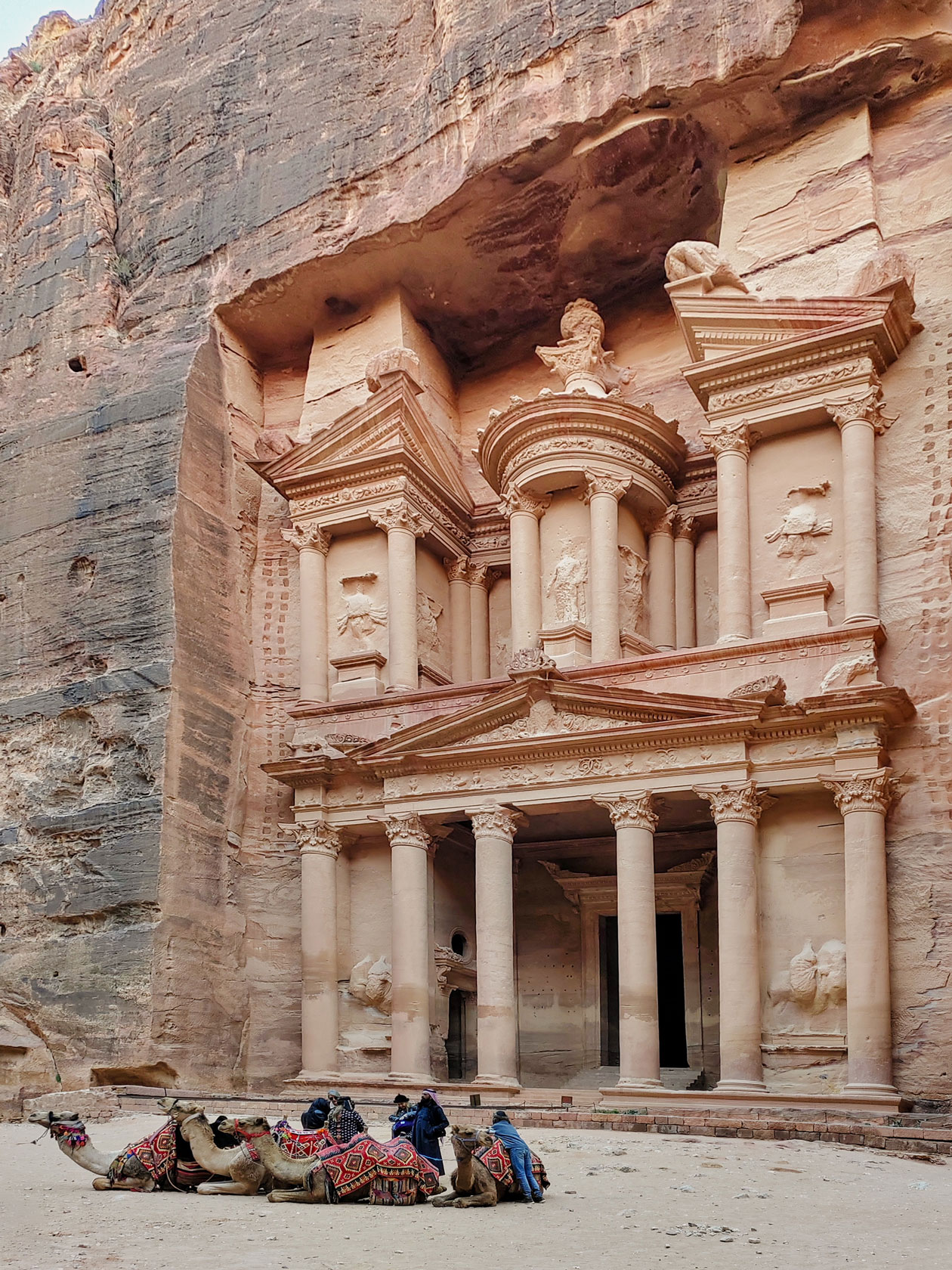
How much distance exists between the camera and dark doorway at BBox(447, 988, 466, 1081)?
2277 centimetres

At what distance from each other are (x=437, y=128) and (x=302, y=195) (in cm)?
297

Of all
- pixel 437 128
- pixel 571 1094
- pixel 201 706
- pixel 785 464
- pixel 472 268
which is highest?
pixel 437 128

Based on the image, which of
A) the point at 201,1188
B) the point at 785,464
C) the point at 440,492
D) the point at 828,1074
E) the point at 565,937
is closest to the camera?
the point at 201,1188

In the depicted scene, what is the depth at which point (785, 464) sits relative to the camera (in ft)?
71.3

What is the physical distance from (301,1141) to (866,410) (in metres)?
13.7

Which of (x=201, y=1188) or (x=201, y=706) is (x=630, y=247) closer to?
(x=201, y=706)

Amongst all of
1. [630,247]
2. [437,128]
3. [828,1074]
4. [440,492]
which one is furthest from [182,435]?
[828,1074]

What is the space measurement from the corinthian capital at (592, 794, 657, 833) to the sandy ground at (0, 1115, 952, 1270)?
688 cm

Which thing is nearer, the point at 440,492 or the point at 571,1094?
the point at 571,1094

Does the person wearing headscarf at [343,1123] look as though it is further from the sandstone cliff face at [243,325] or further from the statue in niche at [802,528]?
the statue in niche at [802,528]

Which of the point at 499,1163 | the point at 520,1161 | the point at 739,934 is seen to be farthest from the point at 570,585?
the point at 499,1163

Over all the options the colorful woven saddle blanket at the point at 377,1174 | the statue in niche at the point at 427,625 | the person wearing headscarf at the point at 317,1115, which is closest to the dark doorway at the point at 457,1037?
the statue in niche at the point at 427,625

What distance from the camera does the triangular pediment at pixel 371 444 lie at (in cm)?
2486

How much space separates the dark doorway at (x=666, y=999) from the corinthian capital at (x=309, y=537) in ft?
26.4
